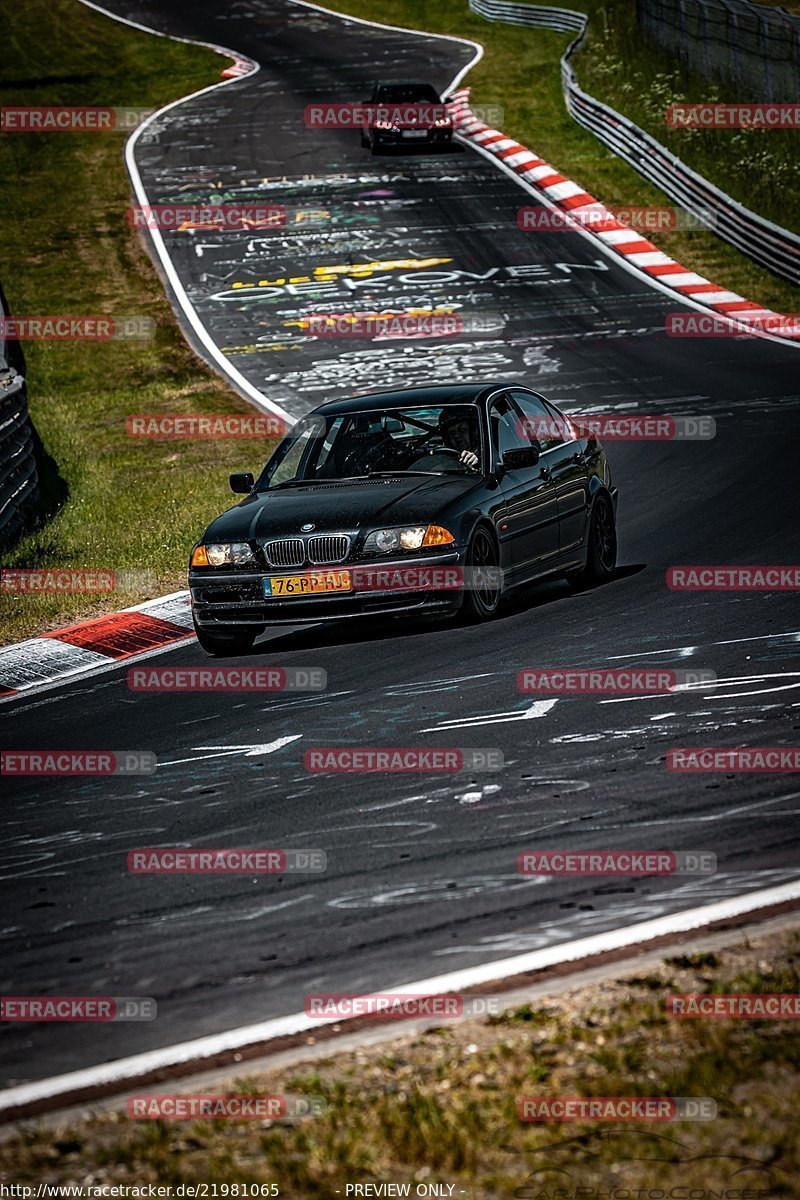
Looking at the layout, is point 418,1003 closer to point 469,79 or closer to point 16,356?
point 16,356

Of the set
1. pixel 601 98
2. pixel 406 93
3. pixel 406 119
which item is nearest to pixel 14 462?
pixel 406 119

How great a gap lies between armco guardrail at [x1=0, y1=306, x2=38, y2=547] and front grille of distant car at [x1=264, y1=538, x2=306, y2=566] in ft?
16.8

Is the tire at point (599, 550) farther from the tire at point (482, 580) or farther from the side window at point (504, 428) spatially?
the tire at point (482, 580)

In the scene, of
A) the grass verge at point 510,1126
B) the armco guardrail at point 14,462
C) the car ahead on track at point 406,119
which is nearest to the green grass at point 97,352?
the armco guardrail at point 14,462

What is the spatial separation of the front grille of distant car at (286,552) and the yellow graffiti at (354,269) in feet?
62.5

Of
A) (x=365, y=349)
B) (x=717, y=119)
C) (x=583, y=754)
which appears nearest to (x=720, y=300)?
(x=365, y=349)

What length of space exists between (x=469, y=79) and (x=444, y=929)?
1582 inches

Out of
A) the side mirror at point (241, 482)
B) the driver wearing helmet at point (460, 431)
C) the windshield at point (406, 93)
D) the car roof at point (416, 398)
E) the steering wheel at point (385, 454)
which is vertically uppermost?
the windshield at point (406, 93)

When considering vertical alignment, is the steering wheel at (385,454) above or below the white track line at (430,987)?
below

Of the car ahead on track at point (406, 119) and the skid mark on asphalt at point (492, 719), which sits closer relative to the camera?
the skid mark on asphalt at point (492, 719)

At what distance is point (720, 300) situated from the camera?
83.9 feet

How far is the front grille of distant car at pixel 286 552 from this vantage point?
10.4 metres

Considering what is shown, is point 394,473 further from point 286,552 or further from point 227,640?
point 227,640

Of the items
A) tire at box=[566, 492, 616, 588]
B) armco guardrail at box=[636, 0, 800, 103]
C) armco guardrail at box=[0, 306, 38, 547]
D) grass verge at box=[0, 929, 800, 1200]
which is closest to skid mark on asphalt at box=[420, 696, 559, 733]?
grass verge at box=[0, 929, 800, 1200]
